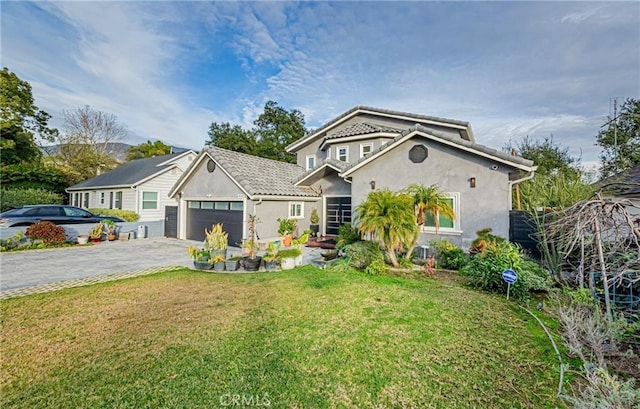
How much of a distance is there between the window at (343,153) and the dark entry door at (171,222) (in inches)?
459

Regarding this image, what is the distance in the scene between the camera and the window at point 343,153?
1909cm

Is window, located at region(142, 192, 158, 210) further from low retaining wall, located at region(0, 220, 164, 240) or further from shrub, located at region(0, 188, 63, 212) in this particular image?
shrub, located at region(0, 188, 63, 212)

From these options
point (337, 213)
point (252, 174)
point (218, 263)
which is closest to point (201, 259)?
point (218, 263)

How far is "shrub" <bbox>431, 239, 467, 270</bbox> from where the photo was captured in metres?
9.45

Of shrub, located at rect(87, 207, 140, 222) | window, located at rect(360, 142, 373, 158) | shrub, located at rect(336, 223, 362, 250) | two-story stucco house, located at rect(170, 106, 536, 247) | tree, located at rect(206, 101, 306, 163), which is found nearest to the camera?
two-story stucco house, located at rect(170, 106, 536, 247)

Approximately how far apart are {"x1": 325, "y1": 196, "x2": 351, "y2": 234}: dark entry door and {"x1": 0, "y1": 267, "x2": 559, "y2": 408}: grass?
9.42 meters

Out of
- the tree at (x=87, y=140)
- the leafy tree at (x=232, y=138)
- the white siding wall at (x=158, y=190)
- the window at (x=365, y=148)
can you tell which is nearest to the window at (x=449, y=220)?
the window at (x=365, y=148)

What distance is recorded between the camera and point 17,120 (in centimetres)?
2745

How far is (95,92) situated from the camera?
754 inches

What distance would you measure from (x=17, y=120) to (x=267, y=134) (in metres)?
28.2

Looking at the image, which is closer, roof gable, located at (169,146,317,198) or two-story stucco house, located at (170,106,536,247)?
two-story stucco house, located at (170,106,536,247)

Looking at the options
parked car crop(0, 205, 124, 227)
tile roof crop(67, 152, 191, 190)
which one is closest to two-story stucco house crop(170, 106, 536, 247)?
parked car crop(0, 205, 124, 227)

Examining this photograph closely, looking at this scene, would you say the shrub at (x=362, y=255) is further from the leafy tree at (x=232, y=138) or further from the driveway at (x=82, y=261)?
the leafy tree at (x=232, y=138)

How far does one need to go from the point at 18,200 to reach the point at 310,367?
32.2 m
